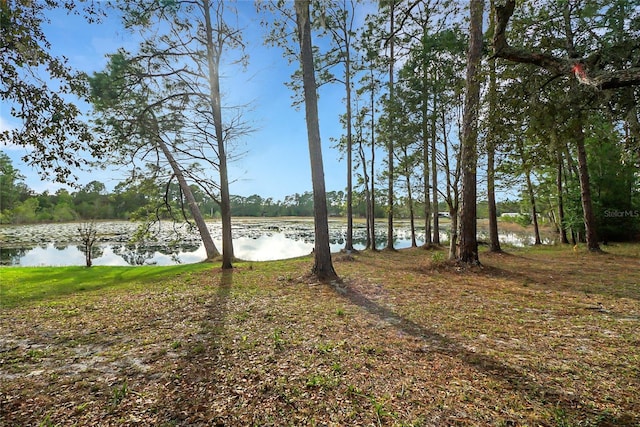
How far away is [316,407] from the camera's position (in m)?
2.31

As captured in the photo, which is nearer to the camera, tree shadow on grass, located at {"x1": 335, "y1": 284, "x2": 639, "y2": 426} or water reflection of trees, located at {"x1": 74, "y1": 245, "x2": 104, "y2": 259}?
tree shadow on grass, located at {"x1": 335, "y1": 284, "x2": 639, "y2": 426}

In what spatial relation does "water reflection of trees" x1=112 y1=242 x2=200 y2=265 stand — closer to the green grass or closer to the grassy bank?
the green grass

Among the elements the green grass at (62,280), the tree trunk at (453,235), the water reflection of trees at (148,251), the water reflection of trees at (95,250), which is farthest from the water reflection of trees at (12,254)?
the tree trunk at (453,235)

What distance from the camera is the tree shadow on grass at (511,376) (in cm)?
210

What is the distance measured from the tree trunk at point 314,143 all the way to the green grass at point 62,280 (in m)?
5.03

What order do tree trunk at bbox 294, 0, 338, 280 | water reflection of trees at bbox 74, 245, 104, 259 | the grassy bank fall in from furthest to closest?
water reflection of trees at bbox 74, 245, 104, 259 → tree trunk at bbox 294, 0, 338, 280 → the grassy bank

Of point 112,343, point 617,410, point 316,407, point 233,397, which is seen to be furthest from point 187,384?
point 617,410

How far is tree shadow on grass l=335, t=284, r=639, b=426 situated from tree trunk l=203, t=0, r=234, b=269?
22.5 feet

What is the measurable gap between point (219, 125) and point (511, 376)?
10011 millimetres

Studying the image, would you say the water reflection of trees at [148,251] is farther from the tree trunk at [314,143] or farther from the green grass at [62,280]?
the tree trunk at [314,143]

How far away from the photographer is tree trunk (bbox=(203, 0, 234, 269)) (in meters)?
9.45

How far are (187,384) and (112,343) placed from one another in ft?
6.01

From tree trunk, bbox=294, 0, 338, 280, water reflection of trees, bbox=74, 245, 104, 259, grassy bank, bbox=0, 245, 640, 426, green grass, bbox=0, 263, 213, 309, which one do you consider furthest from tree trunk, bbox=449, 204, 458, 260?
water reflection of trees, bbox=74, 245, 104, 259

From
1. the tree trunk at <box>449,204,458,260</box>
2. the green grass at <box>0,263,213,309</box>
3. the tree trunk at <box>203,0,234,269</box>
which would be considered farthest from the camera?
the tree trunk at <box>203,0,234,269</box>
